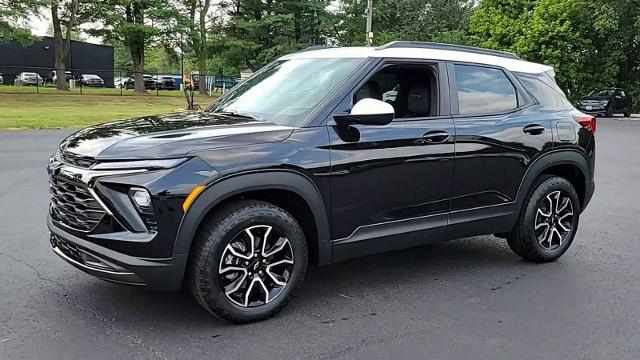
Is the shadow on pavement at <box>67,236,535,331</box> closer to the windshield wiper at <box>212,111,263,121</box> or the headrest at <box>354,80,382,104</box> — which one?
the windshield wiper at <box>212,111,263,121</box>

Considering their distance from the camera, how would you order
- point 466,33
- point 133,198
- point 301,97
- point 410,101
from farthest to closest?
point 466,33 → point 410,101 → point 301,97 → point 133,198

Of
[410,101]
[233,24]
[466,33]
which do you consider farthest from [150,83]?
[410,101]

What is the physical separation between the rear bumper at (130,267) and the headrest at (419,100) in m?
2.16

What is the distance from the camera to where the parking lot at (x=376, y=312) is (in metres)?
3.56

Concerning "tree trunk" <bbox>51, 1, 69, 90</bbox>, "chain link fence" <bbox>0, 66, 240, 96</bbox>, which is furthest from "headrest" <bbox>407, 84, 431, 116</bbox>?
"tree trunk" <bbox>51, 1, 69, 90</bbox>

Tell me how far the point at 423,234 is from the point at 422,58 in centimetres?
137

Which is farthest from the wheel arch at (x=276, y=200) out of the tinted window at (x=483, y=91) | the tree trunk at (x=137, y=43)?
the tree trunk at (x=137, y=43)

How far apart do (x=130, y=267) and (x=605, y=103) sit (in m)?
34.1

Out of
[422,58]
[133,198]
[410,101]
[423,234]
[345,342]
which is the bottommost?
[345,342]

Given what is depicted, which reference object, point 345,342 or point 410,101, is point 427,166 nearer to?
point 410,101

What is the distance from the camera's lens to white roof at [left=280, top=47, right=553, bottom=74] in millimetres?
4562

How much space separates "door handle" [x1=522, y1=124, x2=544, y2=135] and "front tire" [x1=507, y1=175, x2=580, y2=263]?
0.44 meters

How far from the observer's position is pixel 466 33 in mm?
44969

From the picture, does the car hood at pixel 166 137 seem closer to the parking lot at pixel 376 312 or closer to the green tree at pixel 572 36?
the parking lot at pixel 376 312
